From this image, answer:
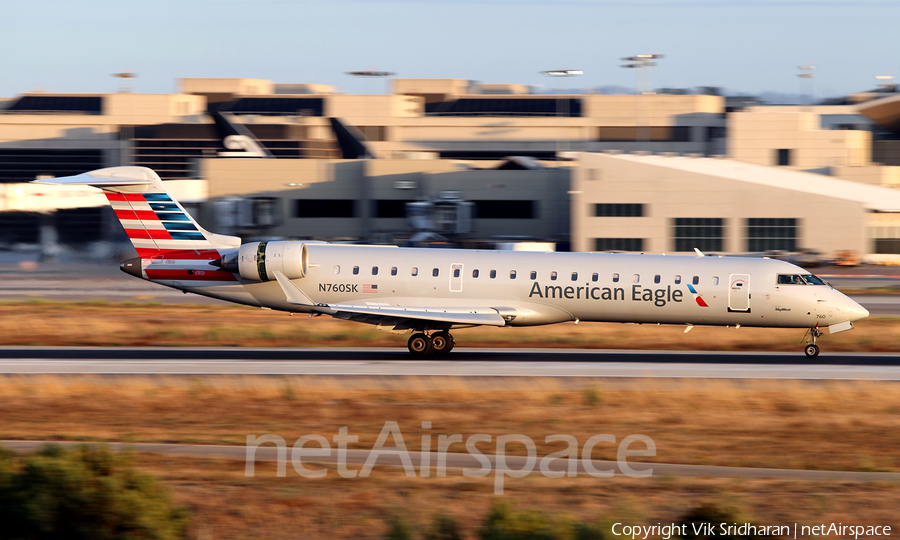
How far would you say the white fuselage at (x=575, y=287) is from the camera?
2439cm

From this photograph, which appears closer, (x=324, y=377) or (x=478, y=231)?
(x=324, y=377)

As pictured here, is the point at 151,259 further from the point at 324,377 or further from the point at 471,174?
the point at 471,174

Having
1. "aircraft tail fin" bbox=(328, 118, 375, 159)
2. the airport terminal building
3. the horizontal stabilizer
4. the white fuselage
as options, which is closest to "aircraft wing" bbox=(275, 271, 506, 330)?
the white fuselage

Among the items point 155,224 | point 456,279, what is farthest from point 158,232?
point 456,279

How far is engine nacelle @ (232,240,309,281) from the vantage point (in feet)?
83.7

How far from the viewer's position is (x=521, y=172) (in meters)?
70.3

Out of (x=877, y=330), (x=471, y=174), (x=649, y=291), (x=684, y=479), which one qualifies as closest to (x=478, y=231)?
(x=471, y=174)

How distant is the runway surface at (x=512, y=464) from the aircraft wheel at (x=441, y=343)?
1081cm

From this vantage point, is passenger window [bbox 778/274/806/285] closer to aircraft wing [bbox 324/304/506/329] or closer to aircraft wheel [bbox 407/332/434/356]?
aircraft wing [bbox 324/304/506/329]

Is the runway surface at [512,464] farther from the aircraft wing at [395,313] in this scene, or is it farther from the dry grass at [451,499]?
the aircraft wing at [395,313]

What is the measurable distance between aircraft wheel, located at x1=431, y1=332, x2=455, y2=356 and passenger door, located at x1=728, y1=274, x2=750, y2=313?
794 cm

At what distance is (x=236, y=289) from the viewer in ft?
86.0

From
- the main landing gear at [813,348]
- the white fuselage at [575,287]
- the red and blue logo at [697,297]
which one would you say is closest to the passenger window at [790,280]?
the white fuselage at [575,287]

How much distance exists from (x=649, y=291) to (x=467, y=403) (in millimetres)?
7970
